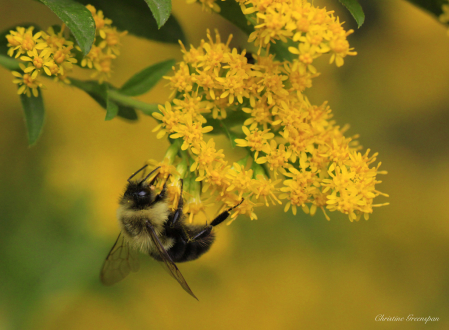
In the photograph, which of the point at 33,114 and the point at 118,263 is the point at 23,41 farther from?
the point at 118,263

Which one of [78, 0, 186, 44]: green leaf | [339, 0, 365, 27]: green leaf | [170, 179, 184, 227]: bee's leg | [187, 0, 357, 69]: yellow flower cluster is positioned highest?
[339, 0, 365, 27]: green leaf

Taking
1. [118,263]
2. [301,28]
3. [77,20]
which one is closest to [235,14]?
[301,28]

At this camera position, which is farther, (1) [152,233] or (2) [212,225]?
(2) [212,225]

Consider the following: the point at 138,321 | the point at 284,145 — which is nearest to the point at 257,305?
the point at 138,321

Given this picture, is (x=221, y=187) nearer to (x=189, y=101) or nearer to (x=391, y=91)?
(x=189, y=101)

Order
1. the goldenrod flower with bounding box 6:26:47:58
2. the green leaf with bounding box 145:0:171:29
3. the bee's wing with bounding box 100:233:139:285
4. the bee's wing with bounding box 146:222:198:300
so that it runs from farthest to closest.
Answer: the bee's wing with bounding box 100:233:139:285 < the bee's wing with bounding box 146:222:198:300 < the goldenrod flower with bounding box 6:26:47:58 < the green leaf with bounding box 145:0:171:29

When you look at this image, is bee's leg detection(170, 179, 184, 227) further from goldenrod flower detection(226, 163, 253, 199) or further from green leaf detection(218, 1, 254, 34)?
green leaf detection(218, 1, 254, 34)

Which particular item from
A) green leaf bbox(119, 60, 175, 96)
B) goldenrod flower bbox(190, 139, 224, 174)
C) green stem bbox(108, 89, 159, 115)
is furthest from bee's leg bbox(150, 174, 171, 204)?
green leaf bbox(119, 60, 175, 96)
